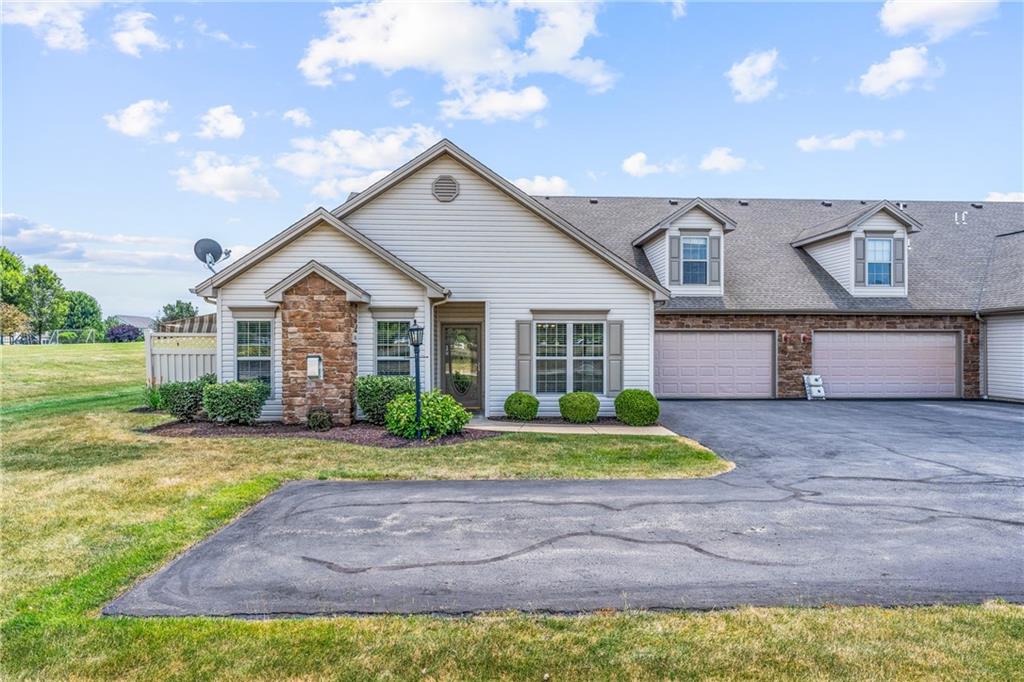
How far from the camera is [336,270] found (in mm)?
12625

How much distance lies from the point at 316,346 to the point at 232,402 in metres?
2.26

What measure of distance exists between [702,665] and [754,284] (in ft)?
56.8

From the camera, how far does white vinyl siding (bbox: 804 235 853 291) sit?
1838 centimetres

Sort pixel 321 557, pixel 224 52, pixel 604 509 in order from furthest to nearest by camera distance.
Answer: pixel 224 52 → pixel 604 509 → pixel 321 557

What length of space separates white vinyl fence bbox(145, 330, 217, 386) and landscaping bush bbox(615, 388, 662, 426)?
34.8 ft

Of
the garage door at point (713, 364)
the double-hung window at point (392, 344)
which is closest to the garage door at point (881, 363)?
the garage door at point (713, 364)

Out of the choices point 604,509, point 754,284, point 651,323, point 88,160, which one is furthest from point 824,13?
point 88,160

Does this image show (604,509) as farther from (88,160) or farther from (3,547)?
(88,160)

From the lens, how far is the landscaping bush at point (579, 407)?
43.2ft

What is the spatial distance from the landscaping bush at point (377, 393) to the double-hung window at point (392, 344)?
0.68 meters

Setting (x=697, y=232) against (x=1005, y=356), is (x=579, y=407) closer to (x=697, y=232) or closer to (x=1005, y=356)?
(x=697, y=232)

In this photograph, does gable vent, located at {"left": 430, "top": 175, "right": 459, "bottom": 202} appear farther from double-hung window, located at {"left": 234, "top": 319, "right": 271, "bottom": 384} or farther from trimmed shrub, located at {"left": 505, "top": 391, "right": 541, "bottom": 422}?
trimmed shrub, located at {"left": 505, "top": 391, "right": 541, "bottom": 422}

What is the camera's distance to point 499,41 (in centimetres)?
1502

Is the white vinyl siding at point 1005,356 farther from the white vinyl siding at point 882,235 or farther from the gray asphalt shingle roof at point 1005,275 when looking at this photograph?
the white vinyl siding at point 882,235
